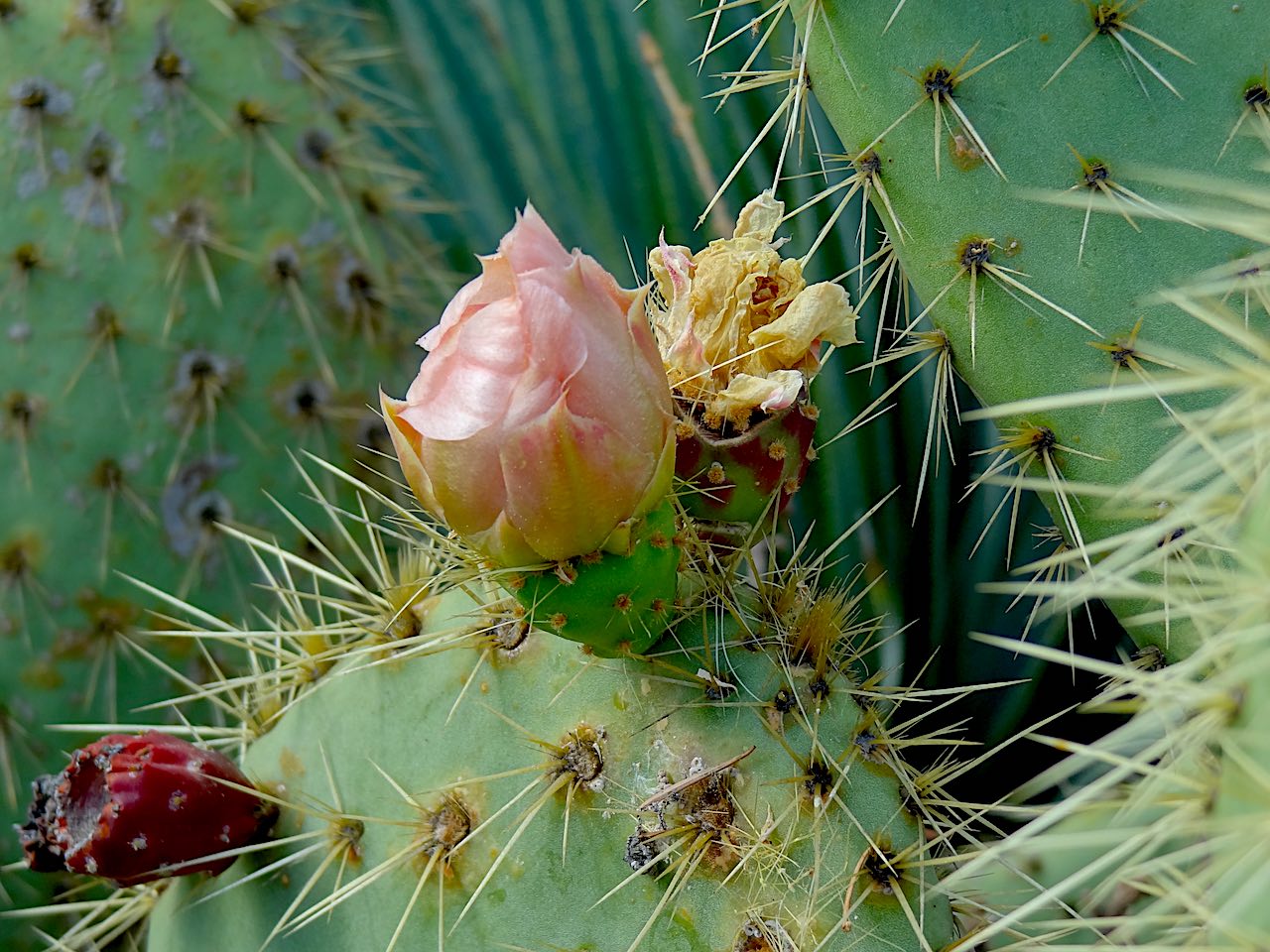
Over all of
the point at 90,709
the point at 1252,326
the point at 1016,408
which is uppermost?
the point at 1016,408

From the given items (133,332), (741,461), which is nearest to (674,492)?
(741,461)

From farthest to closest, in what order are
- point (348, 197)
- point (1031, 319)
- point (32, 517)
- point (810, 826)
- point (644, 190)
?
point (644, 190) → point (348, 197) → point (32, 517) → point (1031, 319) → point (810, 826)

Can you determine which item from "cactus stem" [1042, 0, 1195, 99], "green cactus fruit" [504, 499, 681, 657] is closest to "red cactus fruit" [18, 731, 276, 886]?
"green cactus fruit" [504, 499, 681, 657]

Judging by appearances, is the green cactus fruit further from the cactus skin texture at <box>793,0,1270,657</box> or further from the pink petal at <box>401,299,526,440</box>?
the cactus skin texture at <box>793,0,1270,657</box>

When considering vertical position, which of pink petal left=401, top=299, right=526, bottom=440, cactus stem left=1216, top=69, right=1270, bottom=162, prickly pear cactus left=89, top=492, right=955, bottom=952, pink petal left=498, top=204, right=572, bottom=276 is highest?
pink petal left=498, top=204, right=572, bottom=276

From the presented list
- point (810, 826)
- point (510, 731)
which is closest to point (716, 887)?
point (810, 826)

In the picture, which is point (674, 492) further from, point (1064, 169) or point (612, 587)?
point (1064, 169)

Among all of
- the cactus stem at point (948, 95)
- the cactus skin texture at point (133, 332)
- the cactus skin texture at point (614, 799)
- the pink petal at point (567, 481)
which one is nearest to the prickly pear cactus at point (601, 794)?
the cactus skin texture at point (614, 799)

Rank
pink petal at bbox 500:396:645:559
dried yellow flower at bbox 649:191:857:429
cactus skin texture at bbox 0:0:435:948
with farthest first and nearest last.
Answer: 1. cactus skin texture at bbox 0:0:435:948
2. dried yellow flower at bbox 649:191:857:429
3. pink petal at bbox 500:396:645:559

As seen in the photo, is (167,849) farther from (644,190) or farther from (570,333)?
(644,190)

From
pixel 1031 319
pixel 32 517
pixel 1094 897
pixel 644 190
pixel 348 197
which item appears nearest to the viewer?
pixel 1094 897
